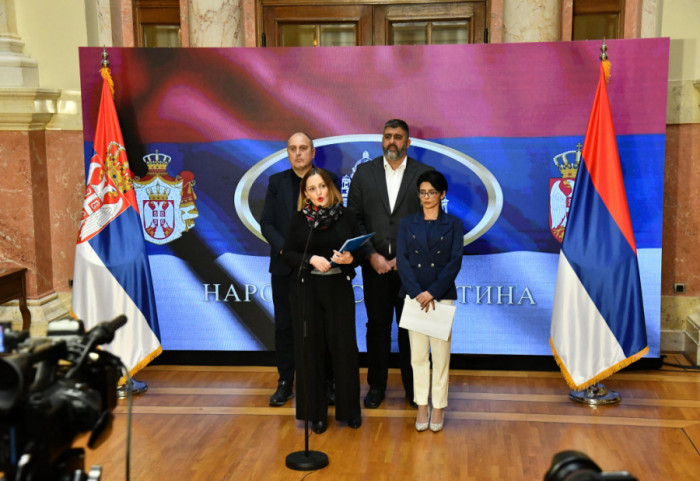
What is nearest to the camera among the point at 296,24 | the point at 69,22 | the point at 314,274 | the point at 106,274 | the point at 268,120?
the point at 314,274

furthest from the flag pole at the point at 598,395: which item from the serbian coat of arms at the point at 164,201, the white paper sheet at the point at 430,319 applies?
the serbian coat of arms at the point at 164,201

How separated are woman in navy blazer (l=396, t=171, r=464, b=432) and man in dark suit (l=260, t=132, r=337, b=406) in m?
0.78

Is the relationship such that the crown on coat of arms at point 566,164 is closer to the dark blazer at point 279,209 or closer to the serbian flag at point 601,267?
the serbian flag at point 601,267

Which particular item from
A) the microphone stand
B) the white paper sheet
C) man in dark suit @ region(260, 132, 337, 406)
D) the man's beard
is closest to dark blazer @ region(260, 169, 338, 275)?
man in dark suit @ region(260, 132, 337, 406)

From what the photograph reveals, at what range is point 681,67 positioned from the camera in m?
6.35

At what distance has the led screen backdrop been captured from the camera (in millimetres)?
6004

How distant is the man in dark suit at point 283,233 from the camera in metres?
5.44

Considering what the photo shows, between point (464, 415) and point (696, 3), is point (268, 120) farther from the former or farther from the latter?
point (696, 3)

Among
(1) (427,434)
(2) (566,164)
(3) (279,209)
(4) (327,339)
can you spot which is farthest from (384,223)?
(2) (566,164)

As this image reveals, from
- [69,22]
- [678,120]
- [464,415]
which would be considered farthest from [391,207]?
[69,22]

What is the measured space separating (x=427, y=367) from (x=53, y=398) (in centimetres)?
306

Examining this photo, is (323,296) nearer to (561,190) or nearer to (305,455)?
(305,455)

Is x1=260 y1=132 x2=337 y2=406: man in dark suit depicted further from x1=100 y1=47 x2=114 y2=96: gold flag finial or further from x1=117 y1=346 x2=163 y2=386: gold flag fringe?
x1=100 y1=47 x2=114 y2=96: gold flag finial

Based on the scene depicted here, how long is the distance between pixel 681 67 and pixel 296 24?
10.8 ft
